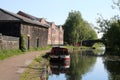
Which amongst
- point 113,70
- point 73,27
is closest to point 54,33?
point 73,27

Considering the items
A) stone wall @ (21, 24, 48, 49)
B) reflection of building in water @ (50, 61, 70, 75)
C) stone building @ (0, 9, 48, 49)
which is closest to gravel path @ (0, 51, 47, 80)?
reflection of building in water @ (50, 61, 70, 75)

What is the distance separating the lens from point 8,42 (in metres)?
40.0

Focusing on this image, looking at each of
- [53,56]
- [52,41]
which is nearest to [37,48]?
[53,56]

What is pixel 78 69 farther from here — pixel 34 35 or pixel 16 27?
pixel 34 35

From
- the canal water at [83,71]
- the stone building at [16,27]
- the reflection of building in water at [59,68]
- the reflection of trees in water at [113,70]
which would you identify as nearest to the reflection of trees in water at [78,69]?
the canal water at [83,71]

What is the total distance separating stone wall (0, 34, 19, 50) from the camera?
36759 mm

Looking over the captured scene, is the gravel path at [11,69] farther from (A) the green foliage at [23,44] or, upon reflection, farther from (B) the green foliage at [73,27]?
(B) the green foliage at [73,27]

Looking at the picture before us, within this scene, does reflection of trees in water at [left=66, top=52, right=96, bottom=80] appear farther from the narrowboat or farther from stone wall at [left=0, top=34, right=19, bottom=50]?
stone wall at [left=0, top=34, right=19, bottom=50]

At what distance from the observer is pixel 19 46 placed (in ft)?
156

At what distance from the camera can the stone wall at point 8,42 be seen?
36.8 metres

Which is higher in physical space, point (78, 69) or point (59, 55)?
point (59, 55)

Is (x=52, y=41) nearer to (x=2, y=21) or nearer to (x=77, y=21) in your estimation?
(x=77, y=21)

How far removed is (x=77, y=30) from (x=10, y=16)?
72870mm

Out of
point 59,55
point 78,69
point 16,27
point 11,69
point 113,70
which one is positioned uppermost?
point 16,27
